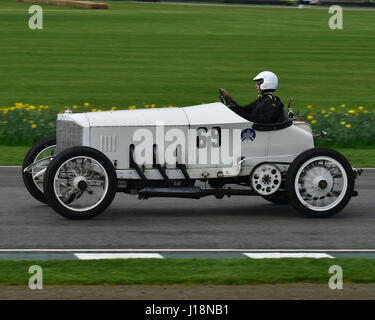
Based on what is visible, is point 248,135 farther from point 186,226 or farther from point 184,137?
point 186,226

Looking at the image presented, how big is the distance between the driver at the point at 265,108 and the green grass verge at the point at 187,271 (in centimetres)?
269

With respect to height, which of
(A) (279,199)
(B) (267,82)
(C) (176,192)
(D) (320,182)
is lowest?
(A) (279,199)

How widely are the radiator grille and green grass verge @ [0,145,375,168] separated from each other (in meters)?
4.54

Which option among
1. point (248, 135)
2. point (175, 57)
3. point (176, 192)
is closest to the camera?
point (176, 192)

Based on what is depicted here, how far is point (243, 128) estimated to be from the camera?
35.9 feet

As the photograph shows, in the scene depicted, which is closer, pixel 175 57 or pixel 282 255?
pixel 282 255

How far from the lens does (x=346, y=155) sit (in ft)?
55.5

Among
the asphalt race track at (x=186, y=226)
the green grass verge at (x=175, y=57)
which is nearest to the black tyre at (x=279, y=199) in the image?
the asphalt race track at (x=186, y=226)

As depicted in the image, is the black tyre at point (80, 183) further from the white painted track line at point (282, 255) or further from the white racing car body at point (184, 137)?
the white painted track line at point (282, 255)

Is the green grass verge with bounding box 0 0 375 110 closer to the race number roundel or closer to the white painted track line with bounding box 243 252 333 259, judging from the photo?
the race number roundel

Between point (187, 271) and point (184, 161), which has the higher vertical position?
point (184, 161)

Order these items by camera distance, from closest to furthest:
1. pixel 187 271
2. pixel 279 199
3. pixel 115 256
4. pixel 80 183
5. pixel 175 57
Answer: pixel 187 271, pixel 115 256, pixel 80 183, pixel 279 199, pixel 175 57

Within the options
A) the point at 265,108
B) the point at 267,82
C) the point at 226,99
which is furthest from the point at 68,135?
the point at 267,82

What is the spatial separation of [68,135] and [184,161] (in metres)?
1.34
